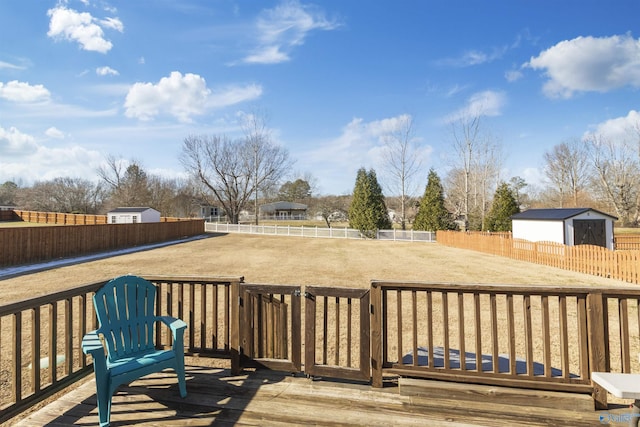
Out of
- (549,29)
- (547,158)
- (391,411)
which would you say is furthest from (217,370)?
(547,158)

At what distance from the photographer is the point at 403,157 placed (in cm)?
2678

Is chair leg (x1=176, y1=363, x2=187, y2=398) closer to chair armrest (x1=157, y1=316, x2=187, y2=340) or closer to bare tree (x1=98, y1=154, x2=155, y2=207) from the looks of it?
chair armrest (x1=157, y1=316, x2=187, y2=340)

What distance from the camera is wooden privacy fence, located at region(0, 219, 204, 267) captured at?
1137cm

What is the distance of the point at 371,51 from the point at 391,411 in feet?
51.1

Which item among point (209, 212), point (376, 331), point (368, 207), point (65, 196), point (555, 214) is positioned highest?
point (65, 196)

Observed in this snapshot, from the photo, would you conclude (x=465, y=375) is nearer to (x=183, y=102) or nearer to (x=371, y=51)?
(x=371, y=51)

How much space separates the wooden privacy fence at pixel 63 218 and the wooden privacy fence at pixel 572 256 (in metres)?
25.4

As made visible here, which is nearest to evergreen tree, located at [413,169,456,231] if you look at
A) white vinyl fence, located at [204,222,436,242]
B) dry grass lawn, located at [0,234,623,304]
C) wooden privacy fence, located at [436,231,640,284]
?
white vinyl fence, located at [204,222,436,242]

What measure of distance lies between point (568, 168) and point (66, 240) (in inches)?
1771

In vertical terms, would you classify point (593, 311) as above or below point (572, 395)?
above

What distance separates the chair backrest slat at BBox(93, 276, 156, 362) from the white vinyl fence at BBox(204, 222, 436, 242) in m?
22.1

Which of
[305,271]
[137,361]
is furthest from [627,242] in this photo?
[137,361]

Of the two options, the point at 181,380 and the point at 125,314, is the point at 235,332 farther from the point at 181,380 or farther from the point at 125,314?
the point at 125,314

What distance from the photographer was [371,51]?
14328 mm
